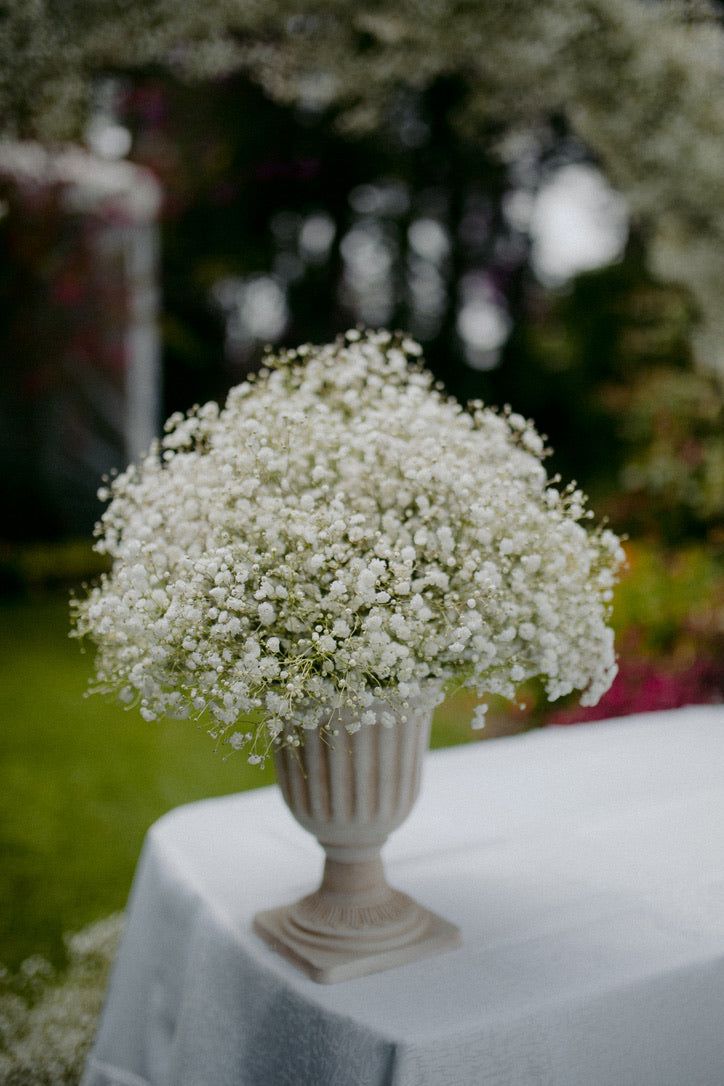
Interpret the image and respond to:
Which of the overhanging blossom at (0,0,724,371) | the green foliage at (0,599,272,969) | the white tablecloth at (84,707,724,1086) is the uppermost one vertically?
the overhanging blossom at (0,0,724,371)

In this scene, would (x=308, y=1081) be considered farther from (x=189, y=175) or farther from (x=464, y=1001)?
(x=189, y=175)

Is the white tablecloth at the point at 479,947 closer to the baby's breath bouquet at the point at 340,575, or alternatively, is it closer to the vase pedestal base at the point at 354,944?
the vase pedestal base at the point at 354,944

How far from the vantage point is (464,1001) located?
1.36 m

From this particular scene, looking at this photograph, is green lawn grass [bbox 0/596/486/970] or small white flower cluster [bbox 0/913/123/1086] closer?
small white flower cluster [bbox 0/913/123/1086]

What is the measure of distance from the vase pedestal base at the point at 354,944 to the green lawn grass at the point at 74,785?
1330 millimetres

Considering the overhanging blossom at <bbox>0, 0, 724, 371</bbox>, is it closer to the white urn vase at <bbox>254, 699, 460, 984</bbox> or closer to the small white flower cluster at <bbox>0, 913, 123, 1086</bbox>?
the white urn vase at <bbox>254, 699, 460, 984</bbox>

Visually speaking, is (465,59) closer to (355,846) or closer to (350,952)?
(355,846)

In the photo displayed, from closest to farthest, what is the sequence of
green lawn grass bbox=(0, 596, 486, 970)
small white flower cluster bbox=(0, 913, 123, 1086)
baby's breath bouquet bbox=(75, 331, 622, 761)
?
baby's breath bouquet bbox=(75, 331, 622, 761), small white flower cluster bbox=(0, 913, 123, 1086), green lawn grass bbox=(0, 596, 486, 970)

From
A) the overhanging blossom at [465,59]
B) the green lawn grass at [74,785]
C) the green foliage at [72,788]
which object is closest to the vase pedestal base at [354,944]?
the green lawn grass at [74,785]

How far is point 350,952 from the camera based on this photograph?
1466 millimetres

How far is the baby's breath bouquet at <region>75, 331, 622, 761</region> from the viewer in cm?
132

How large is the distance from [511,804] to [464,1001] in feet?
2.52

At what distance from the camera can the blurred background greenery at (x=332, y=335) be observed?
4941 mm

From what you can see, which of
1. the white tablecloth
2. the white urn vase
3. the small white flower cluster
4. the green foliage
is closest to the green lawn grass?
the green foliage
